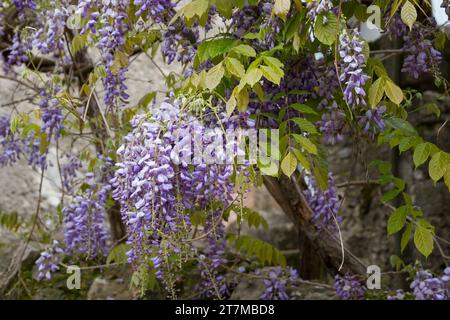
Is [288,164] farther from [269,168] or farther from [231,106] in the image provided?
[231,106]

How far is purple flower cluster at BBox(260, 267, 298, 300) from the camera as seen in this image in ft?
11.3

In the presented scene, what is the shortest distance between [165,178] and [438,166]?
886 mm

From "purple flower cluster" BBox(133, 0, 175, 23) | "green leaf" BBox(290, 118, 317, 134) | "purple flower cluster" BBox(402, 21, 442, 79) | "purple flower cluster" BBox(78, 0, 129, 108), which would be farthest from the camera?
"purple flower cluster" BBox(402, 21, 442, 79)

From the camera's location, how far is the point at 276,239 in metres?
4.58

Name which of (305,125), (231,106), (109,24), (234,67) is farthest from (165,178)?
(109,24)

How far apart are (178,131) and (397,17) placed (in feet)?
3.53

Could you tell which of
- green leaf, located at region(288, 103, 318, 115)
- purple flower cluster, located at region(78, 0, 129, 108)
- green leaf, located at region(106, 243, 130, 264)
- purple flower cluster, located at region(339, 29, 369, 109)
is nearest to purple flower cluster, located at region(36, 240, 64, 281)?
green leaf, located at region(106, 243, 130, 264)

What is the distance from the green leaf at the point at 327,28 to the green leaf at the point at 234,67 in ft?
0.83

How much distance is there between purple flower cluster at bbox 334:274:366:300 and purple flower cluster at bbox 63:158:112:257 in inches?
41.8

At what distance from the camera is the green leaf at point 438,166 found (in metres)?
2.32

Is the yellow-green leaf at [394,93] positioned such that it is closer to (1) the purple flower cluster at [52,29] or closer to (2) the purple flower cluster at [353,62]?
(2) the purple flower cluster at [353,62]

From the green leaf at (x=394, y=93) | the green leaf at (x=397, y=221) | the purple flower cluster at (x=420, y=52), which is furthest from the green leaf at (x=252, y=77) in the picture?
the green leaf at (x=397, y=221)

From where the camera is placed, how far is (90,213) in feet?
9.80

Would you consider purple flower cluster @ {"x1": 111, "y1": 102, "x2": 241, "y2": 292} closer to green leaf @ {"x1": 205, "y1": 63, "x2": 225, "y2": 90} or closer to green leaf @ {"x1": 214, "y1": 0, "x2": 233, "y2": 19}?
green leaf @ {"x1": 205, "y1": 63, "x2": 225, "y2": 90}
